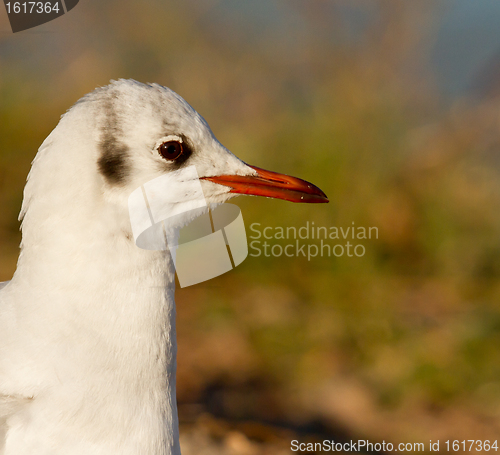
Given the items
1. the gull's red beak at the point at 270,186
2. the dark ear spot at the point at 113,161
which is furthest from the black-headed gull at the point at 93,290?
the gull's red beak at the point at 270,186

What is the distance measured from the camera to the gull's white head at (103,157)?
4.49 feet

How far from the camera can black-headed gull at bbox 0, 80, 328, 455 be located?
4.53ft

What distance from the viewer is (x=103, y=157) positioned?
1387 millimetres

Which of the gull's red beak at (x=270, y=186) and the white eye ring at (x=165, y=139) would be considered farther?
the gull's red beak at (x=270, y=186)

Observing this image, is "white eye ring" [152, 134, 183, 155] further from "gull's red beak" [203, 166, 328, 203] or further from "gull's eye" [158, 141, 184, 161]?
"gull's red beak" [203, 166, 328, 203]

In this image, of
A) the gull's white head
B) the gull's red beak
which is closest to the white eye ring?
the gull's white head

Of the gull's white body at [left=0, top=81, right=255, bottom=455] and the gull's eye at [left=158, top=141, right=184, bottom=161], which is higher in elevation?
the gull's eye at [left=158, top=141, right=184, bottom=161]

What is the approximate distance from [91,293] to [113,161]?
13.8 inches

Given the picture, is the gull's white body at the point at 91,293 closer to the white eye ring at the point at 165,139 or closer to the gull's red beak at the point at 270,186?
the white eye ring at the point at 165,139

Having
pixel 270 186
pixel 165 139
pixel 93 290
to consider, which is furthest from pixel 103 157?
pixel 270 186

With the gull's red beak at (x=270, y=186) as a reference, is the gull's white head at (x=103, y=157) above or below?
above

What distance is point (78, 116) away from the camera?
1.40 meters

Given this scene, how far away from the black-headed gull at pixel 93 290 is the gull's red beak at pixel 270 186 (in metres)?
0.11

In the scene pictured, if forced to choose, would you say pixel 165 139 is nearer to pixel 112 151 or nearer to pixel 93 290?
pixel 112 151
